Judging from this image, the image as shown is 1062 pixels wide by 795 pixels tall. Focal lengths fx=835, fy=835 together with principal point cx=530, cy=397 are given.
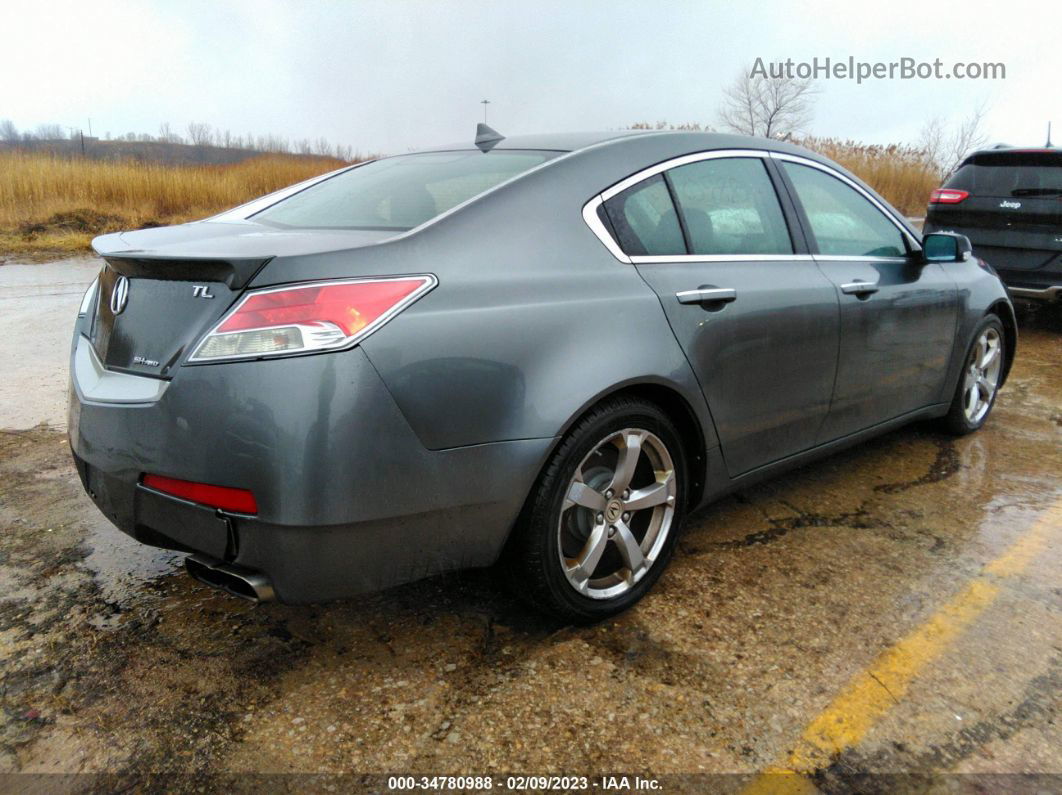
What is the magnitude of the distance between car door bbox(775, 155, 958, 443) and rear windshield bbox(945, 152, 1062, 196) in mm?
3682

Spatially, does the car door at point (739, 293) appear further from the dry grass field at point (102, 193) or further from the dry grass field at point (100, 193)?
the dry grass field at point (100, 193)

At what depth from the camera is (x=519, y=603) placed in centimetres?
271

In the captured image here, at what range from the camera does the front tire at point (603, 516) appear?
91.7 inches

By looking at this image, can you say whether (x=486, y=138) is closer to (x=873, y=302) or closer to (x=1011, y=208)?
A: (x=873, y=302)

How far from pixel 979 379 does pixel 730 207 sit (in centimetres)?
234

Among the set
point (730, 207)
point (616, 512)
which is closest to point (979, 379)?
point (730, 207)

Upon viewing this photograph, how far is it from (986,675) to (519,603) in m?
1.37

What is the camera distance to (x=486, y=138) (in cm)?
319

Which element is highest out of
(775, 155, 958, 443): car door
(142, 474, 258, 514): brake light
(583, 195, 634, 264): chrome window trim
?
(583, 195, 634, 264): chrome window trim

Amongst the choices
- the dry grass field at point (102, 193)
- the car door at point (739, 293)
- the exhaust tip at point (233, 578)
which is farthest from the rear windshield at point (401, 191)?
the dry grass field at point (102, 193)

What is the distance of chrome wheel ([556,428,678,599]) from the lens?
2.48 m

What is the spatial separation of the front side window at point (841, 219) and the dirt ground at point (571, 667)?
44.9 inches

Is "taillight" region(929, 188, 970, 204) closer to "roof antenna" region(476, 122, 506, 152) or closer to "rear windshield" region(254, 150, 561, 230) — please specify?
"roof antenna" region(476, 122, 506, 152)

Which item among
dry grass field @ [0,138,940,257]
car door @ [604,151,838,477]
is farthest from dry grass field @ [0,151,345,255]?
car door @ [604,151,838,477]
